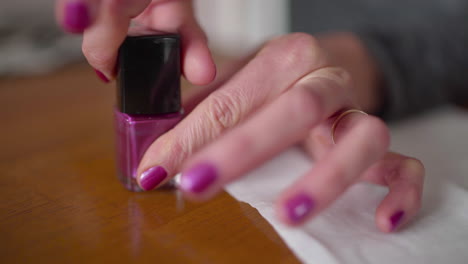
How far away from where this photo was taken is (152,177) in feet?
1.42

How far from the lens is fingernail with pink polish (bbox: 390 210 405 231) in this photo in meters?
0.41

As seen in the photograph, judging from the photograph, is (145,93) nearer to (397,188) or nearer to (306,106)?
(306,106)

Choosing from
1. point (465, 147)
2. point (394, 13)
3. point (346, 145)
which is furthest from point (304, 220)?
point (394, 13)

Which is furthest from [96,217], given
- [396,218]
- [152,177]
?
[396,218]

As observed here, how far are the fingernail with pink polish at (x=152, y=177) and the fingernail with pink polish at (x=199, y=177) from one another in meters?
0.10

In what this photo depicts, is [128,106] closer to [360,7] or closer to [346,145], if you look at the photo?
[346,145]

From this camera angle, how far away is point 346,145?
0.38 m

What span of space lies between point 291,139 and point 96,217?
0.69ft

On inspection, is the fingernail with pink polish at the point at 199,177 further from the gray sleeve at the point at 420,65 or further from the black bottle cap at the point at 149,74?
the gray sleeve at the point at 420,65

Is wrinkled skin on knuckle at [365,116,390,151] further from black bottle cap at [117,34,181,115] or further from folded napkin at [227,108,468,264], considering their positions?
black bottle cap at [117,34,181,115]

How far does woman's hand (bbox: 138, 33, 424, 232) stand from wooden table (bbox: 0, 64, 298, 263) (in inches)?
1.9

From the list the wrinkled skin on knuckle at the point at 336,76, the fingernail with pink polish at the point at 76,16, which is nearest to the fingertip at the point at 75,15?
Answer: the fingernail with pink polish at the point at 76,16

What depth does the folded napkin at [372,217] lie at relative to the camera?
385 mm

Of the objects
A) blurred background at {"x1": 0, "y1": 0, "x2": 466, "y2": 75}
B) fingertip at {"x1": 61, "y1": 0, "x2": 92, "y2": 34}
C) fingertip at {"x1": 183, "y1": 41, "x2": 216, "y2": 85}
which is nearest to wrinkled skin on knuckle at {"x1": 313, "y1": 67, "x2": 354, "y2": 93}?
fingertip at {"x1": 183, "y1": 41, "x2": 216, "y2": 85}
